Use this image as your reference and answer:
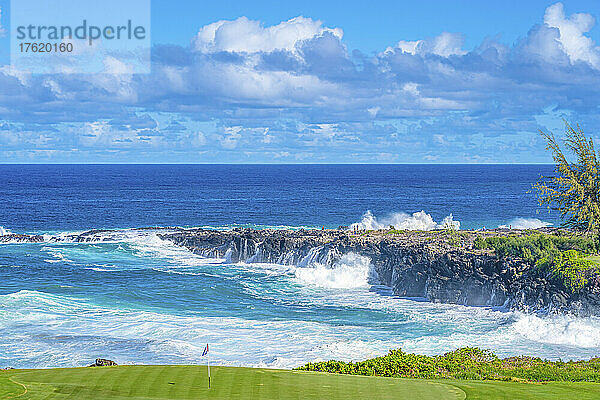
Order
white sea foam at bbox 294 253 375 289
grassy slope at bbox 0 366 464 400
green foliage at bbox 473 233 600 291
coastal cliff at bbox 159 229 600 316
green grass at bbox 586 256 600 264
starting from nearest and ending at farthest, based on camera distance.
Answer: grassy slope at bbox 0 366 464 400
green foliage at bbox 473 233 600 291
coastal cliff at bbox 159 229 600 316
green grass at bbox 586 256 600 264
white sea foam at bbox 294 253 375 289

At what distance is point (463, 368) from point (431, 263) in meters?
18.7

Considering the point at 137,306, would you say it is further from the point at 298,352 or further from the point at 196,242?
the point at 196,242

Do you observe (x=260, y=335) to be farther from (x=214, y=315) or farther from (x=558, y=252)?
(x=558, y=252)

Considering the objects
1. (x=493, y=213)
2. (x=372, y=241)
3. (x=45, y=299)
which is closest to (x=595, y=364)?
(x=372, y=241)

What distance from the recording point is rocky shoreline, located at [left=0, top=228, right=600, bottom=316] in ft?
121

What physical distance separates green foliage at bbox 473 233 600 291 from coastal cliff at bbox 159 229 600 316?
0.40m

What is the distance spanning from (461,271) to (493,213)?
66.7m

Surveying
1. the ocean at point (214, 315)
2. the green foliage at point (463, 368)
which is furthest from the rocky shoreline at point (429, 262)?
Result: the green foliage at point (463, 368)

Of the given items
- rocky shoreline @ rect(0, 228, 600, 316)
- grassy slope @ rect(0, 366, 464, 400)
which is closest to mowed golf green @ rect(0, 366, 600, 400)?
grassy slope @ rect(0, 366, 464, 400)

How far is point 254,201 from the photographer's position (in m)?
121

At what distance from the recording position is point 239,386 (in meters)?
19.0

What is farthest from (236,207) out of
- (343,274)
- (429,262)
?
(429,262)

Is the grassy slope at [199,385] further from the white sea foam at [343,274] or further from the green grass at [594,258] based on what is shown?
the white sea foam at [343,274]

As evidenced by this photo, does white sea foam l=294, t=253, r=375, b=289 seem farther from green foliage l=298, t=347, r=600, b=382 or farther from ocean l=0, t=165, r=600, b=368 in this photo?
green foliage l=298, t=347, r=600, b=382
